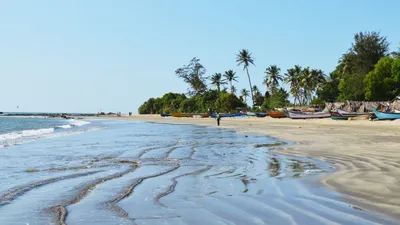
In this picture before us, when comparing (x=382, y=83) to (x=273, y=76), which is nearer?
(x=382, y=83)

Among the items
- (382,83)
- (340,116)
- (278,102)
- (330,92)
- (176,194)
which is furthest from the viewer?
(278,102)

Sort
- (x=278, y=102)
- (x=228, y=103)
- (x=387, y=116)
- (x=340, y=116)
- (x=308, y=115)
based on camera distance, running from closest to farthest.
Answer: (x=387, y=116), (x=340, y=116), (x=308, y=115), (x=278, y=102), (x=228, y=103)

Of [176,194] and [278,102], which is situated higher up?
[278,102]

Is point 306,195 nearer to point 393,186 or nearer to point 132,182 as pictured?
point 393,186

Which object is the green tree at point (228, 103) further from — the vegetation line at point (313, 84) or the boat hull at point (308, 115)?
the boat hull at point (308, 115)

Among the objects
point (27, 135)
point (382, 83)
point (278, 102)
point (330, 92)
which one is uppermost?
point (382, 83)

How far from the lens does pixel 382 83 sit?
5428cm

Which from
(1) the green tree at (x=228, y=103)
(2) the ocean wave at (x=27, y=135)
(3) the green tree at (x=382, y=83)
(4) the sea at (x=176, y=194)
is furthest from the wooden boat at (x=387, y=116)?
(1) the green tree at (x=228, y=103)

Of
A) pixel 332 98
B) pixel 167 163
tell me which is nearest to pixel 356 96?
pixel 332 98

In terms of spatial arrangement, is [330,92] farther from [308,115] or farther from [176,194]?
[176,194]

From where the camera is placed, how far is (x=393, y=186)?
20.3 ft

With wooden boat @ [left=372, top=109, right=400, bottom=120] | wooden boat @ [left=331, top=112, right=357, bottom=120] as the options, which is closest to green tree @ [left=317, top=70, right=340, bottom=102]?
wooden boat @ [left=331, top=112, right=357, bottom=120]

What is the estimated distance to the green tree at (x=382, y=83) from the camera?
54412mm

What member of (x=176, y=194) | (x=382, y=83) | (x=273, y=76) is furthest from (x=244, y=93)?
(x=176, y=194)
